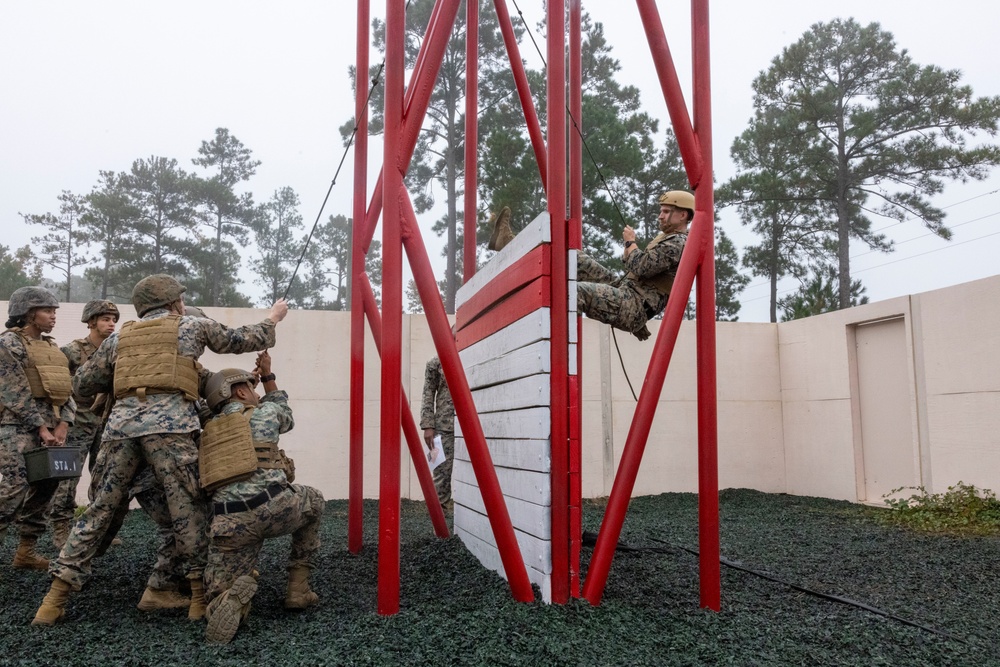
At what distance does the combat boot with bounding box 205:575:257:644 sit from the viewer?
3424mm

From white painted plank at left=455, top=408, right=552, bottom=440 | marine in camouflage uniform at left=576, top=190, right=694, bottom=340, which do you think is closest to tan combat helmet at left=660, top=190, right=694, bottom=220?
marine in camouflage uniform at left=576, top=190, right=694, bottom=340

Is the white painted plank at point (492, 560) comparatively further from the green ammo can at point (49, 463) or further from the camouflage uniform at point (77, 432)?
→ the camouflage uniform at point (77, 432)

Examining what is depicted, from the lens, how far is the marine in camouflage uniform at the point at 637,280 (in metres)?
4.25

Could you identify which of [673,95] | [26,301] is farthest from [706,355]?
[26,301]

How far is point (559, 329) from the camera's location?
12.3 ft

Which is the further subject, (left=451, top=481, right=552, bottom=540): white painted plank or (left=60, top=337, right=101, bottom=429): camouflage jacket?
(left=60, top=337, right=101, bottom=429): camouflage jacket

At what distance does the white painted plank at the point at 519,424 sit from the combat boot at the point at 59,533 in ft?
10.9

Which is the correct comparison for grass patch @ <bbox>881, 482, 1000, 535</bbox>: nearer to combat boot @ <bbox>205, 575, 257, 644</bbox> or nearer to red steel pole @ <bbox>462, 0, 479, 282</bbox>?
red steel pole @ <bbox>462, 0, 479, 282</bbox>

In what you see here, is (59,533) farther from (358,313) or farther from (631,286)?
(631,286)

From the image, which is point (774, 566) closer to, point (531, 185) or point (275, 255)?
point (531, 185)

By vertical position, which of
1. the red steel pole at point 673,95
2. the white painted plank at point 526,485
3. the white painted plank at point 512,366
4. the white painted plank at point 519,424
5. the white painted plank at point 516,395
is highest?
the red steel pole at point 673,95

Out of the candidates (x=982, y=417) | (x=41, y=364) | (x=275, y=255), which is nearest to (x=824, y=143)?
(x=982, y=417)

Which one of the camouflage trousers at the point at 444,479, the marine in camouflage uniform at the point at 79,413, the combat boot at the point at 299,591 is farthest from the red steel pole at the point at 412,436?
the marine in camouflage uniform at the point at 79,413

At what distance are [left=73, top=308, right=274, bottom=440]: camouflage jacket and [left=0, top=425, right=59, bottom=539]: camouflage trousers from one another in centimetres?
98
